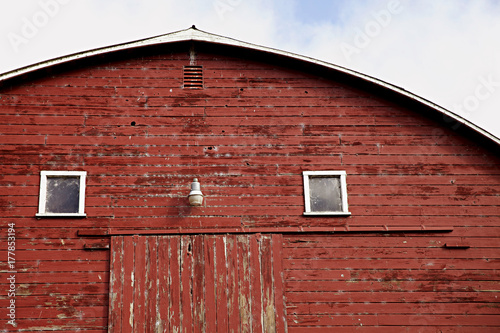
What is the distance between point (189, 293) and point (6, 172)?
12.6 feet

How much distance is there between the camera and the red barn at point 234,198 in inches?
431

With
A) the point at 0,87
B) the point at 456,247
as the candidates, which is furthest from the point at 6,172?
the point at 456,247

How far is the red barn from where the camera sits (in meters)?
10.9

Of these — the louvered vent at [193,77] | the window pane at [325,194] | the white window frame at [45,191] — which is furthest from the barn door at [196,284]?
the louvered vent at [193,77]

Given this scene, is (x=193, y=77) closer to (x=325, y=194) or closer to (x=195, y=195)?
(x=195, y=195)

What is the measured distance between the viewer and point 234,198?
37.8ft

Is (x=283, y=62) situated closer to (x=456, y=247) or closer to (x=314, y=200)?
(x=314, y=200)

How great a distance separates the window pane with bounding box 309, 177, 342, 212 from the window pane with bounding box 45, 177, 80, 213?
414 centimetres

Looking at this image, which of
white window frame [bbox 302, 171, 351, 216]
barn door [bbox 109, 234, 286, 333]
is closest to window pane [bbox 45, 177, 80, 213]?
barn door [bbox 109, 234, 286, 333]

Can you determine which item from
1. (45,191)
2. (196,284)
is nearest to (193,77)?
(45,191)

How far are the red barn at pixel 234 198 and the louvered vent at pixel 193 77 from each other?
0.02 m

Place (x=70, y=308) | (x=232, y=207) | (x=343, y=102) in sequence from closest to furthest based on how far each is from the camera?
(x=70, y=308) → (x=232, y=207) → (x=343, y=102)

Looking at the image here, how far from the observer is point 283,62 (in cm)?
1244

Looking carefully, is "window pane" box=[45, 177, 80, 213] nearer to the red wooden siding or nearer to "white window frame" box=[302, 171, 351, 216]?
the red wooden siding
